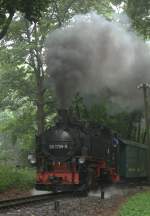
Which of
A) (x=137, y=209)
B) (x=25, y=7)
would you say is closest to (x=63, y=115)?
(x=25, y=7)

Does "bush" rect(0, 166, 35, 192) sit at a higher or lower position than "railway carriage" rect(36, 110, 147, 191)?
lower

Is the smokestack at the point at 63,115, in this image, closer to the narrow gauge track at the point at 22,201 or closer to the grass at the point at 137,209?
the narrow gauge track at the point at 22,201

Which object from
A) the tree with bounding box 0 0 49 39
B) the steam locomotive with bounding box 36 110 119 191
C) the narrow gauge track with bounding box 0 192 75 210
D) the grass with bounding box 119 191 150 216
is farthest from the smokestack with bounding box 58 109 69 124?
the tree with bounding box 0 0 49 39

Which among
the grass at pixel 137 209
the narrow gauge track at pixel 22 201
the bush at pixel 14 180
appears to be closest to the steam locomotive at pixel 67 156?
the narrow gauge track at pixel 22 201

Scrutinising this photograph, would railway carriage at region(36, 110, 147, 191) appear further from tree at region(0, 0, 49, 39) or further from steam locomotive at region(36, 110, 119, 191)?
tree at region(0, 0, 49, 39)

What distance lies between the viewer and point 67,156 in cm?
1775

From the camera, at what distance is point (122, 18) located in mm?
23516

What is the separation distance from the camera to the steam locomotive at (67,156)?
17562mm

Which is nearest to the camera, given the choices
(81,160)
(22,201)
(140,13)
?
(22,201)

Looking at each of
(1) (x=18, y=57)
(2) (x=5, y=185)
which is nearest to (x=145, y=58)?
(1) (x=18, y=57)

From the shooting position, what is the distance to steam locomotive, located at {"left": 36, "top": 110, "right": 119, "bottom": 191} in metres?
17.6

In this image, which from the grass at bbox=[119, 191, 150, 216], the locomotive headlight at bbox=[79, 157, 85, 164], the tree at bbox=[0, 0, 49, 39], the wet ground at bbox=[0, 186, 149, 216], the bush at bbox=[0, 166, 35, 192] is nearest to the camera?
the grass at bbox=[119, 191, 150, 216]

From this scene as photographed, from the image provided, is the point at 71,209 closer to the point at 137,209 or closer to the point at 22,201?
the point at 137,209

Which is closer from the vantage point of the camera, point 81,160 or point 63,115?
point 81,160
